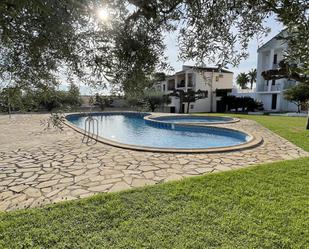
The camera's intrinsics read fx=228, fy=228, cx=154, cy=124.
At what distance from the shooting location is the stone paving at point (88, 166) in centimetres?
469

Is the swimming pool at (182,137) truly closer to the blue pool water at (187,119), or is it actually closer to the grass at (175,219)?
the blue pool water at (187,119)

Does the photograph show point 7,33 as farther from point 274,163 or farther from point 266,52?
point 266,52

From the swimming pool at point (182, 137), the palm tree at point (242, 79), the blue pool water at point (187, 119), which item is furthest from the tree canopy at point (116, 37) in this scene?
the palm tree at point (242, 79)

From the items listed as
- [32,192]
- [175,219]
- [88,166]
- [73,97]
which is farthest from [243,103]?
[73,97]

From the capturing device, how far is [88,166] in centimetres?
635


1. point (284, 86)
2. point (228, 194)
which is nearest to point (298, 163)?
point (228, 194)

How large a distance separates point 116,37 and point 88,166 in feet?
15.9

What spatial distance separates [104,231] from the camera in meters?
3.19

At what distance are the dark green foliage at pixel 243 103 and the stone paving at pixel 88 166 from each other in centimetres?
2246

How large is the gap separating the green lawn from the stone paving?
0.62 m

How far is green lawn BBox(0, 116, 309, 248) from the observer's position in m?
2.98

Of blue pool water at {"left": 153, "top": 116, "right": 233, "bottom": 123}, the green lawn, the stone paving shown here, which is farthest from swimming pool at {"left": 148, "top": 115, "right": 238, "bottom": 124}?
the green lawn

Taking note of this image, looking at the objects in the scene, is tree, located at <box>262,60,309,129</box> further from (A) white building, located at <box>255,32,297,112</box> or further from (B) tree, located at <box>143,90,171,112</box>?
(A) white building, located at <box>255,32,297,112</box>

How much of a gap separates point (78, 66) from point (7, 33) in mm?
673
